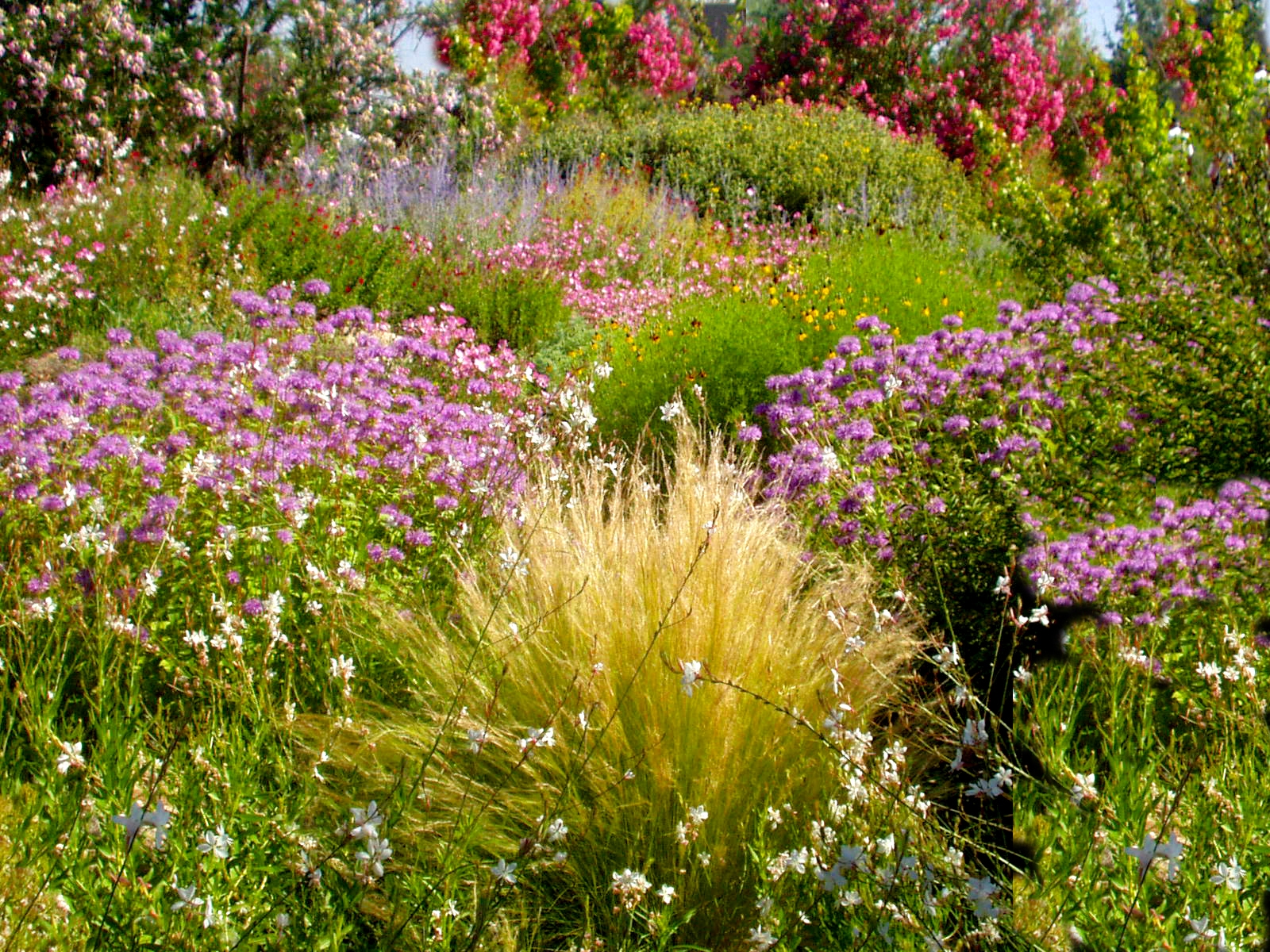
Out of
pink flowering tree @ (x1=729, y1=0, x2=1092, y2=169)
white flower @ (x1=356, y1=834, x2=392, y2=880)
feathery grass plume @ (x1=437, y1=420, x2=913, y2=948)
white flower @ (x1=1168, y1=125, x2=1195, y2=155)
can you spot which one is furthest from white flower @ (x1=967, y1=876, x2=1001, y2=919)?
pink flowering tree @ (x1=729, y1=0, x2=1092, y2=169)

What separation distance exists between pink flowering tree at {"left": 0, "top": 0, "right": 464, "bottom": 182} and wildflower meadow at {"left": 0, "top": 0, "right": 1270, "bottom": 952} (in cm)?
619

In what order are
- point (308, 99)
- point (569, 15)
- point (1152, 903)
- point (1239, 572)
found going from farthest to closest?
point (569, 15), point (308, 99), point (1239, 572), point (1152, 903)

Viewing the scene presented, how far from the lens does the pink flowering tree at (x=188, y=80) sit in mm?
11727

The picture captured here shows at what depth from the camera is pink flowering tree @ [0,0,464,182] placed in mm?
11727

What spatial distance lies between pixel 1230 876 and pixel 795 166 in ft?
36.6

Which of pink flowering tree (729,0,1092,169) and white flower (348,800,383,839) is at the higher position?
pink flowering tree (729,0,1092,169)

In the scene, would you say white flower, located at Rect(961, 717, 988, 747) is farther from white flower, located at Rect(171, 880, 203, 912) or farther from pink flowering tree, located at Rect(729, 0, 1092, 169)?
pink flowering tree, located at Rect(729, 0, 1092, 169)

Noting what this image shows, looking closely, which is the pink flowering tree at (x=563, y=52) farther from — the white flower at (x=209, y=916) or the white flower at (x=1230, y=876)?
the white flower at (x=1230, y=876)

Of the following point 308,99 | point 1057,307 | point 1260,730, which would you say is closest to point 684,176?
point 308,99

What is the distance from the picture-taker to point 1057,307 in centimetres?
421

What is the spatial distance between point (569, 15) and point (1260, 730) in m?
19.5

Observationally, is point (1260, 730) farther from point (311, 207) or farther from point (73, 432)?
point (311, 207)

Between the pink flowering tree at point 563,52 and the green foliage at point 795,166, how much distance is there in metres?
4.48

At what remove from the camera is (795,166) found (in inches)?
469
